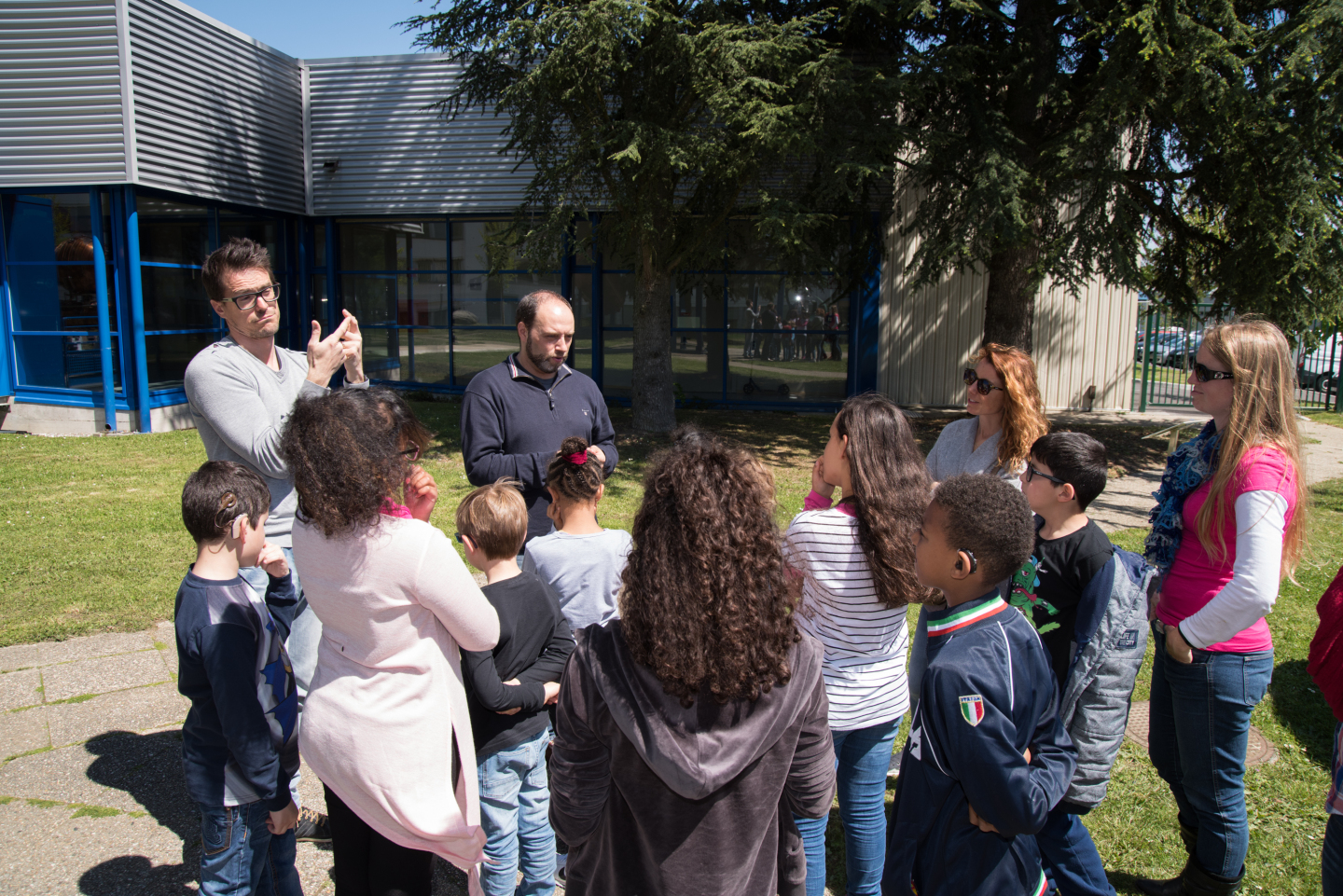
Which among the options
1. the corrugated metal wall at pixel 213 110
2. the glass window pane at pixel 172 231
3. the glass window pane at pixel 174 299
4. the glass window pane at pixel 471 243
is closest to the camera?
the corrugated metal wall at pixel 213 110

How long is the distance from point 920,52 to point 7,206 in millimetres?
12472

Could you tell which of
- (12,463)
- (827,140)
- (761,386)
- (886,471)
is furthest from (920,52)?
(12,463)

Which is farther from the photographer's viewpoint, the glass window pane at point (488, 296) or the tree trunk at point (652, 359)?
the glass window pane at point (488, 296)

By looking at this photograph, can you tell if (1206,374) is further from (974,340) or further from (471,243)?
(471,243)

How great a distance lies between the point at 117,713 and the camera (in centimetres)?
402

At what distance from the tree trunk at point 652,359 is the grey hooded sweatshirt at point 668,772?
10.5 m

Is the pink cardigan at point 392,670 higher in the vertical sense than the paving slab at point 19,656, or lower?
higher

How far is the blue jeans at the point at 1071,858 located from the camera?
8.13ft

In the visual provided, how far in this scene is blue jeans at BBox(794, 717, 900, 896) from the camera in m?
2.47

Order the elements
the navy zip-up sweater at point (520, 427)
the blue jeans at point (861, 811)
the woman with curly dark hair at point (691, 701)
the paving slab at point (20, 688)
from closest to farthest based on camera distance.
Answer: the woman with curly dark hair at point (691, 701), the blue jeans at point (861, 811), the navy zip-up sweater at point (520, 427), the paving slab at point (20, 688)

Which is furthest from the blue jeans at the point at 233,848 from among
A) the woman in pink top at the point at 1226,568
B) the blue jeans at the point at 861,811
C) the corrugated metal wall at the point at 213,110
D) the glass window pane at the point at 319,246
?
the glass window pane at the point at 319,246

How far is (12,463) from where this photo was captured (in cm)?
973

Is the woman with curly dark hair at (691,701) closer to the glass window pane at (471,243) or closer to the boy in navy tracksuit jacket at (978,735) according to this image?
the boy in navy tracksuit jacket at (978,735)

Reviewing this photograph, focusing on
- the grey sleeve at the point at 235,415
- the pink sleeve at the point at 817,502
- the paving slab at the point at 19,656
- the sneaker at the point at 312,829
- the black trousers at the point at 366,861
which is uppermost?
the grey sleeve at the point at 235,415
